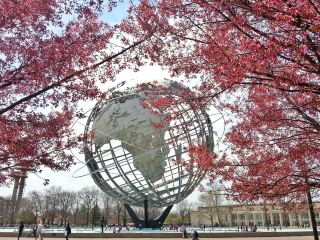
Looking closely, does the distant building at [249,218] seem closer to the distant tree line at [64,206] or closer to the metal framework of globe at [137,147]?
the distant tree line at [64,206]

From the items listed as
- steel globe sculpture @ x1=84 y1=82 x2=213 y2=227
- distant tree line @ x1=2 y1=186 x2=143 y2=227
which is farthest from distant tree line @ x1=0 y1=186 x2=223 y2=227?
steel globe sculpture @ x1=84 y1=82 x2=213 y2=227

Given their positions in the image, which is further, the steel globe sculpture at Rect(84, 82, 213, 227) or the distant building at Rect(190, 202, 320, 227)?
the distant building at Rect(190, 202, 320, 227)

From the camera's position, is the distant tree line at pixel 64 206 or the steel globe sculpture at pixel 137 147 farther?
the distant tree line at pixel 64 206

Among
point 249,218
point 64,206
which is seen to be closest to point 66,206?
point 64,206

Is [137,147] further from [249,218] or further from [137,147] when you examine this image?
[249,218]

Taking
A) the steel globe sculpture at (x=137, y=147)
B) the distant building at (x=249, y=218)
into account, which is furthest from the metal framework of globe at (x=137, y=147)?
the distant building at (x=249, y=218)

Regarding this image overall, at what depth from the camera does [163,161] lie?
82.0 feet

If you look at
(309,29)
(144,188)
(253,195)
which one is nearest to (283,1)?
(309,29)

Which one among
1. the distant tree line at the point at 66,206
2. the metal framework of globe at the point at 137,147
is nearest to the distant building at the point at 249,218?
the distant tree line at the point at 66,206

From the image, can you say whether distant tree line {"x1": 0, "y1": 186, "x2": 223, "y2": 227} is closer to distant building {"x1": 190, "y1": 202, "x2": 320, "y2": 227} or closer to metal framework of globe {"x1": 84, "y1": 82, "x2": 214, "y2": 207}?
distant building {"x1": 190, "y1": 202, "x2": 320, "y2": 227}

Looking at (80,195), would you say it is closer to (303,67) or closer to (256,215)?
(256,215)

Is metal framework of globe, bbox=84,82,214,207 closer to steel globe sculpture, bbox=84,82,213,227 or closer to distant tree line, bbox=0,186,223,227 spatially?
steel globe sculpture, bbox=84,82,213,227

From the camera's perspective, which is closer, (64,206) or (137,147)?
(137,147)

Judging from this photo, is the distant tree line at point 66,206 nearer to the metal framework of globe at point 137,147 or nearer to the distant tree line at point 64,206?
the distant tree line at point 64,206
